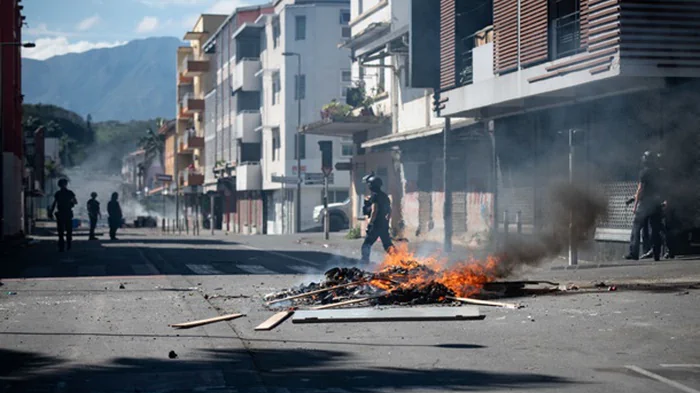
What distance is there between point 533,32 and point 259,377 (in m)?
16.4

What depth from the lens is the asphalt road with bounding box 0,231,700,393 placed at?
285 inches

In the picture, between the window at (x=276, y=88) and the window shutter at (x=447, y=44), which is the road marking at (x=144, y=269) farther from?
the window at (x=276, y=88)

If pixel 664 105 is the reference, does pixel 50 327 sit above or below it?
below

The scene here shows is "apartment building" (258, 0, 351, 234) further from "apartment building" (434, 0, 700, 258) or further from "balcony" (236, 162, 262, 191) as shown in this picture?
"apartment building" (434, 0, 700, 258)

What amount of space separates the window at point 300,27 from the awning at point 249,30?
22.3ft

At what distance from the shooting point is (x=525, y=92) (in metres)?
22.5

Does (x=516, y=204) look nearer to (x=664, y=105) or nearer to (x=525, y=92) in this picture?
(x=525, y=92)

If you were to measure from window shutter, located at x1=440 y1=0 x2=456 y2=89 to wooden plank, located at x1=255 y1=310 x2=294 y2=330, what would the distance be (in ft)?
56.5

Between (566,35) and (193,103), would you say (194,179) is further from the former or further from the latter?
(566,35)

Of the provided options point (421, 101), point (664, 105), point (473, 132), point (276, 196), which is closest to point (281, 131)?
point (276, 196)

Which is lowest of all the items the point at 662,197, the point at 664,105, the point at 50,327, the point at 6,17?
the point at 50,327

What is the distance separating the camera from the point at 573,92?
2138 centimetres

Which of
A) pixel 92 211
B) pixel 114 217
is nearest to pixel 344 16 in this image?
pixel 114 217

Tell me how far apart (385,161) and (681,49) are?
2187 cm
